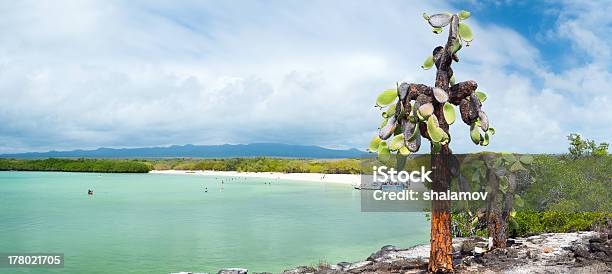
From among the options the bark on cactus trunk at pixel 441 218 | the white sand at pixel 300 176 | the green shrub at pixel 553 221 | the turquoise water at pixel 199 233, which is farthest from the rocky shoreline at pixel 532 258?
the white sand at pixel 300 176

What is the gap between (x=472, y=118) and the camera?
874 centimetres

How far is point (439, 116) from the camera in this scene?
8.60 m

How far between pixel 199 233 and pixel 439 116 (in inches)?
843

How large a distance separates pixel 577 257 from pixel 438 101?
4.15 meters

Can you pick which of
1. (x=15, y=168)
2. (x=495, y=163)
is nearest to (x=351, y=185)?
(x=495, y=163)

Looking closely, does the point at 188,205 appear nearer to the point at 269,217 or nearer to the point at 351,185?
the point at 269,217

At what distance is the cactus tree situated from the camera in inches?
334

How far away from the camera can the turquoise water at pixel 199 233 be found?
2009 cm

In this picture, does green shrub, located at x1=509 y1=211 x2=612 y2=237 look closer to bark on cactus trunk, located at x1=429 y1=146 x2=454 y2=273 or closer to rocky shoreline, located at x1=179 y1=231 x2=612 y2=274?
rocky shoreline, located at x1=179 y1=231 x2=612 y2=274

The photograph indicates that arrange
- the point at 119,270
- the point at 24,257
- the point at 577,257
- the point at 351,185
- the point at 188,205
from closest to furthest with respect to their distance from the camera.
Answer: the point at 577,257, the point at 119,270, the point at 24,257, the point at 188,205, the point at 351,185

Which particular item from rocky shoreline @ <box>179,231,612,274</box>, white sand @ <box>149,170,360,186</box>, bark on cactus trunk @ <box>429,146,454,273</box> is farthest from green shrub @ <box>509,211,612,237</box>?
white sand @ <box>149,170,360,186</box>

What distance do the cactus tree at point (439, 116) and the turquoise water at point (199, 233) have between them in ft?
33.4

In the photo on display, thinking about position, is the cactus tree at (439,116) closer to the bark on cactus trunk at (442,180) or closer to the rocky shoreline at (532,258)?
the bark on cactus trunk at (442,180)

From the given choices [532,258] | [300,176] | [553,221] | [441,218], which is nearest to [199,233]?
[553,221]
